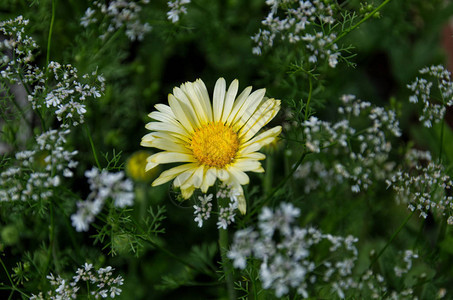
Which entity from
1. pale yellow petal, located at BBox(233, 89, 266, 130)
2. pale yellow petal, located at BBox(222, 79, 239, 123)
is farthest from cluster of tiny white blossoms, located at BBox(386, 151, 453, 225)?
pale yellow petal, located at BBox(222, 79, 239, 123)

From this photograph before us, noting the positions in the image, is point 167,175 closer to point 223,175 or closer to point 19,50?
point 223,175

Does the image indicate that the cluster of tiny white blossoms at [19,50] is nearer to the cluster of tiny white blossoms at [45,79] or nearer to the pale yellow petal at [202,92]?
the cluster of tiny white blossoms at [45,79]

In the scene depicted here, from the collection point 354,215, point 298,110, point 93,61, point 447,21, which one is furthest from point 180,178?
point 447,21

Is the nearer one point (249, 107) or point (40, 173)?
point (40, 173)

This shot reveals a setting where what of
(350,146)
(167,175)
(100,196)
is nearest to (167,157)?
(167,175)

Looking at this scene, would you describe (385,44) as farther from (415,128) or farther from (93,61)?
(93,61)

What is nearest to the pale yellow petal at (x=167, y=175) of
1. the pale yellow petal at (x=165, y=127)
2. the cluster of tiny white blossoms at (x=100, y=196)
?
the pale yellow petal at (x=165, y=127)

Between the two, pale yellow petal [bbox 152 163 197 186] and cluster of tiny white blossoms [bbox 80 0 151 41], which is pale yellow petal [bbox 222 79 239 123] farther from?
cluster of tiny white blossoms [bbox 80 0 151 41]
